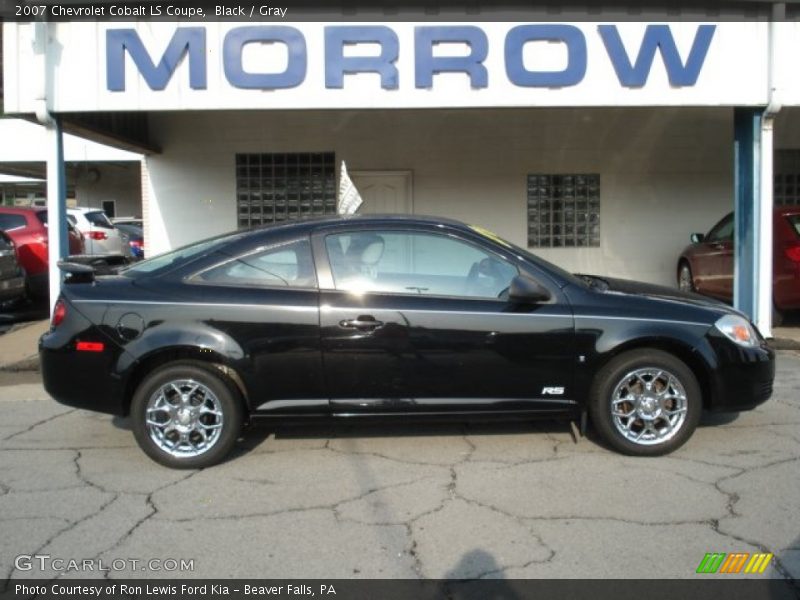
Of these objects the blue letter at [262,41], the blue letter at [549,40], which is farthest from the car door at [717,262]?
the blue letter at [262,41]

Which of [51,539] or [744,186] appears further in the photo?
[744,186]

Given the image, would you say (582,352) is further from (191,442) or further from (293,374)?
(191,442)

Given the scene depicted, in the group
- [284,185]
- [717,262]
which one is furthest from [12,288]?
[717,262]

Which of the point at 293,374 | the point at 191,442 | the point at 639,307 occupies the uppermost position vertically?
the point at 639,307

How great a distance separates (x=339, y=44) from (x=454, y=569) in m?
6.17

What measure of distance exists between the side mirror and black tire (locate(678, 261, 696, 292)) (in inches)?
275

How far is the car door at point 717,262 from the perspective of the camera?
9.94 meters

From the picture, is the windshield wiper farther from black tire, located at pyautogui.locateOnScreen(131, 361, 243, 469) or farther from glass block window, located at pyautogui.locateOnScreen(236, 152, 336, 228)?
glass block window, located at pyautogui.locateOnScreen(236, 152, 336, 228)

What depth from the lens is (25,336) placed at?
32.4ft

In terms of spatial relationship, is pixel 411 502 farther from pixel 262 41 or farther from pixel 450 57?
pixel 262 41

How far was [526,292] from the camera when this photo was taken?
15.5 ft

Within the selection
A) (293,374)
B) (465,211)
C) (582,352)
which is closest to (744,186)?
(465,211)

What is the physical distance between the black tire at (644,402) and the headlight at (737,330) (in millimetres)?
359

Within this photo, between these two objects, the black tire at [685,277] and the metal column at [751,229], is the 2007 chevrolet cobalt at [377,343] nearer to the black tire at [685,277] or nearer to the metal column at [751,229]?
the metal column at [751,229]
